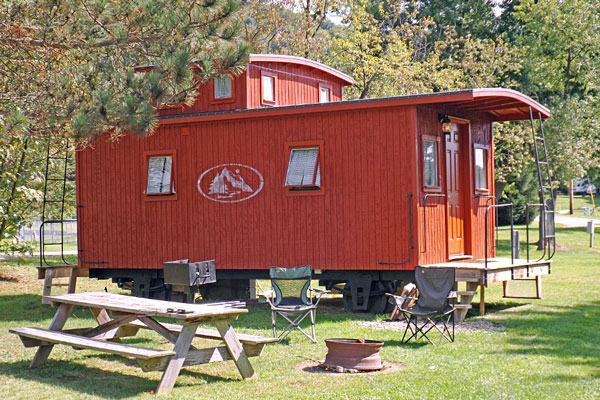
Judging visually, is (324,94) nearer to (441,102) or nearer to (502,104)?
(502,104)

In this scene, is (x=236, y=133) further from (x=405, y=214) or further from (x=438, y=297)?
(x=438, y=297)

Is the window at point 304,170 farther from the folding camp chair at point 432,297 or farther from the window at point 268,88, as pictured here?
the folding camp chair at point 432,297

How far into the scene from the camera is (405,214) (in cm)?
1070

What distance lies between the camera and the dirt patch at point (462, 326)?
376 inches

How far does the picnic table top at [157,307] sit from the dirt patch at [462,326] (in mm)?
3130

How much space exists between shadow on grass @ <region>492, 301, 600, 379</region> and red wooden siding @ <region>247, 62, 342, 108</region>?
5370mm

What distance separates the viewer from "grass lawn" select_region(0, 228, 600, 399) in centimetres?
637

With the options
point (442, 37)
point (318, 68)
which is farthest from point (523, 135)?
point (318, 68)

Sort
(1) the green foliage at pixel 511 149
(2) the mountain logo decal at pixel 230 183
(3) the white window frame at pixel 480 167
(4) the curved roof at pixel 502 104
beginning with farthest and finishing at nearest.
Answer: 1. (1) the green foliage at pixel 511 149
2. (3) the white window frame at pixel 480 167
3. (2) the mountain logo decal at pixel 230 183
4. (4) the curved roof at pixel 502 104

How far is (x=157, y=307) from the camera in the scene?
22.6 ft

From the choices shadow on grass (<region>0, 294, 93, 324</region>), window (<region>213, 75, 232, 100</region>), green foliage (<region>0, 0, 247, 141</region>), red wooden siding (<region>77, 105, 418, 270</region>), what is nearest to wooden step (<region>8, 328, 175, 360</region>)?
green foliage (<region>0, 0, 247, 141</region>)

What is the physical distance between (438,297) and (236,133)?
182 inches

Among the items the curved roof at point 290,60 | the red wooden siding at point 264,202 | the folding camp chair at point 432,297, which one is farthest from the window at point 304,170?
the folding camp chair at point 432,297

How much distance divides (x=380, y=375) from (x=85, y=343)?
2609 millimetres
